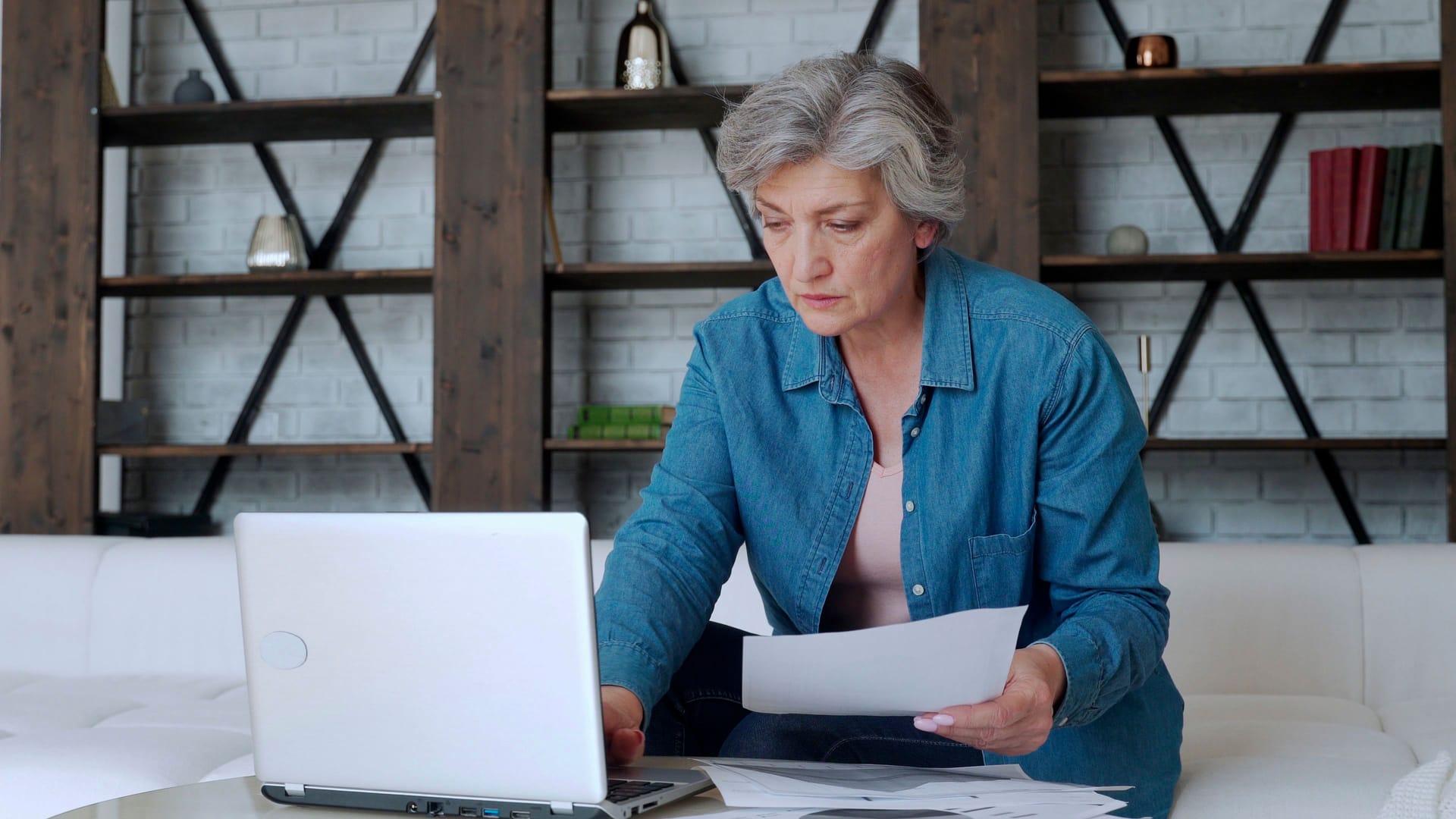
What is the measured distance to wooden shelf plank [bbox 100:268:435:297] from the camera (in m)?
3.46

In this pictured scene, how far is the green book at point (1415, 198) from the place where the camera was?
3129 millimetres

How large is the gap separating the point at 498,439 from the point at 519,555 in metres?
2.53

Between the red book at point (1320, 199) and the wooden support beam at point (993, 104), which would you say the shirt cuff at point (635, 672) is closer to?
the wooden support beam at point (993, 104)

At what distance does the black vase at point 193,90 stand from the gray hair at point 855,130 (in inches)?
109

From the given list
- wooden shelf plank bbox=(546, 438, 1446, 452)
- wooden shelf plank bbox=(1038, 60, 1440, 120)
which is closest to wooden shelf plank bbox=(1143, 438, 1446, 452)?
wooden shelf plank bbox=(546, 438, 1446, 452)

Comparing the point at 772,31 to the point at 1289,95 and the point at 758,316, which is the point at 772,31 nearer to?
the point at 1289,95

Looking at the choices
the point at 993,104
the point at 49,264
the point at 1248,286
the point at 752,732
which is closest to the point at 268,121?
the point at 49,264

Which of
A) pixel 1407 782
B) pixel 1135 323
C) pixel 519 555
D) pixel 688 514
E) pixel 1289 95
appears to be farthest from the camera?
pixel 1135 323

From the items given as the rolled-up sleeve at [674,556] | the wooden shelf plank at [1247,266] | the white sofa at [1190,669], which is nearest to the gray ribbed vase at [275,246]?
the white sofa at [1190,669]

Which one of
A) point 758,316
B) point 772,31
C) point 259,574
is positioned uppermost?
point 772,31

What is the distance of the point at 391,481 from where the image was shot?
3869 millimetres

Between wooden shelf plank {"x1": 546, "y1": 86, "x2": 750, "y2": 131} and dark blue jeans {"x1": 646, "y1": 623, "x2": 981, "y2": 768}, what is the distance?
2.13m

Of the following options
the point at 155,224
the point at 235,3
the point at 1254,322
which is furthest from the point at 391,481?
the point at 1254,322

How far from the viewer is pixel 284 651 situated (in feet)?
2.99
